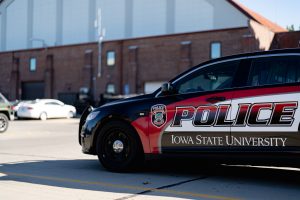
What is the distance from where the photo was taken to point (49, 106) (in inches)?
1286

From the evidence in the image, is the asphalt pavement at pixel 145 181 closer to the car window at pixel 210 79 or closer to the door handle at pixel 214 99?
the door handle at pixel 214 99

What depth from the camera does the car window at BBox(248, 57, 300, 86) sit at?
19.4 feet

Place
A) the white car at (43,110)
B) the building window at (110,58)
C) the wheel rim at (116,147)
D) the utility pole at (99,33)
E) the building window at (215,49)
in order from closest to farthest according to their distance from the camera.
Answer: the wheel rim at (116,147)
the white car at (43,110)
the building window at (215,49)
the building window at (110,58)
the utility pole at (99,33)

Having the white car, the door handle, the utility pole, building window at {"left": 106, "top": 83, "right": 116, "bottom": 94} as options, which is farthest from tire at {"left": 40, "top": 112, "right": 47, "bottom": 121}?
the door handle

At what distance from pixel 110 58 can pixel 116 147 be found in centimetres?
4097

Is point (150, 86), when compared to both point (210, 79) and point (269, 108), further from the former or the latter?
point (269, 108)

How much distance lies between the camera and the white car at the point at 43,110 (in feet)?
102

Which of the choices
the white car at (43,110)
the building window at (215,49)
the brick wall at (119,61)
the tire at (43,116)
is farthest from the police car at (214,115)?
the building window at (215,49)

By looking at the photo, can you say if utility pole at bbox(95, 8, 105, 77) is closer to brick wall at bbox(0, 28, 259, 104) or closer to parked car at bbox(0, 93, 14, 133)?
brick wall at bbox(0, 28, 259, 104)

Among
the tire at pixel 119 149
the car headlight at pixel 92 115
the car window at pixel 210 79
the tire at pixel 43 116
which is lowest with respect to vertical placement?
the tire at pixel 43 116

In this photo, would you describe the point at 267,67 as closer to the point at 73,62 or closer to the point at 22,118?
the point at 22,118

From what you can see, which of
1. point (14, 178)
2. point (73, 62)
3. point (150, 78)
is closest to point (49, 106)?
point (150, 78)

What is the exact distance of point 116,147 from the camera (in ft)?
23.4

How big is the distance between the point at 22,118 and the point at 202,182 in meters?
28.0
